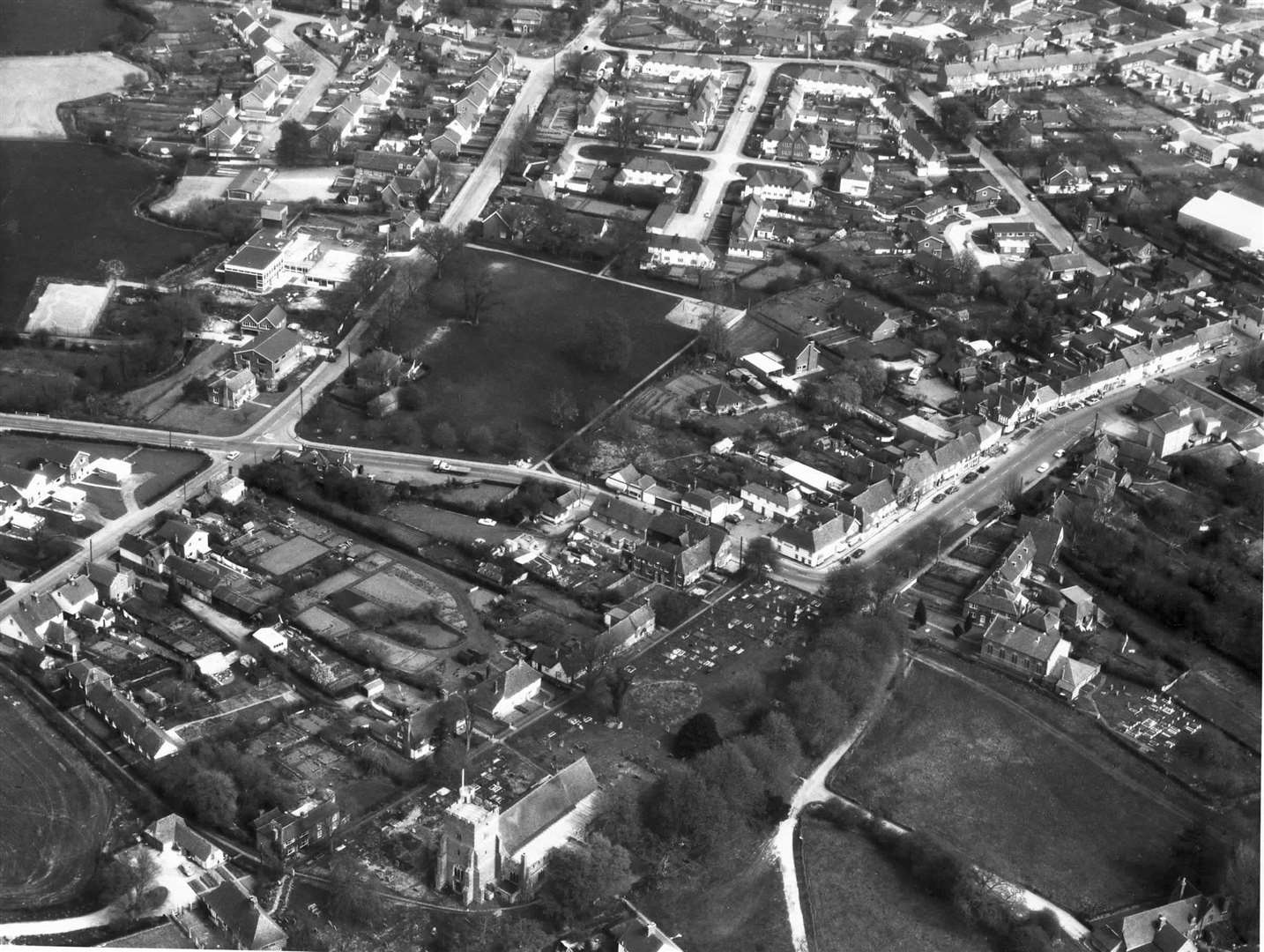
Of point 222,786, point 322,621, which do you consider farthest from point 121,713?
point 322,621

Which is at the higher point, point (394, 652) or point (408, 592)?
point (394, 652)

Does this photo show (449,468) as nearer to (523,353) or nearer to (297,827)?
(523,353)

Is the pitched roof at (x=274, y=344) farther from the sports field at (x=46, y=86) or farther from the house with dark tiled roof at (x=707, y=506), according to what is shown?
the sports field at (x=46, y=86)

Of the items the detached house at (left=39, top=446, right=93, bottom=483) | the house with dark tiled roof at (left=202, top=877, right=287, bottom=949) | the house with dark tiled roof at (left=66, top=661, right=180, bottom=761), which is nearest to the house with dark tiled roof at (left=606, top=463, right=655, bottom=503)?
the detached house at (left=39, top=446, right=93, bottom=483)

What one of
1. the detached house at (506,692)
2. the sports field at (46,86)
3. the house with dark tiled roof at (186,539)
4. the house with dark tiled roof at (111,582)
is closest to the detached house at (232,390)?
the house with dark tiled roof at (186,539)

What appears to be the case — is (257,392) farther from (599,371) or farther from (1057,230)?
(1057,230)

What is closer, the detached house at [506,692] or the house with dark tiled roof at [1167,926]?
the house with dark tiled roof at [1167,926]

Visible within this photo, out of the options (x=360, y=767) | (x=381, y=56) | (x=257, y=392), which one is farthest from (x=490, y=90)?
(x=360, y=767)
